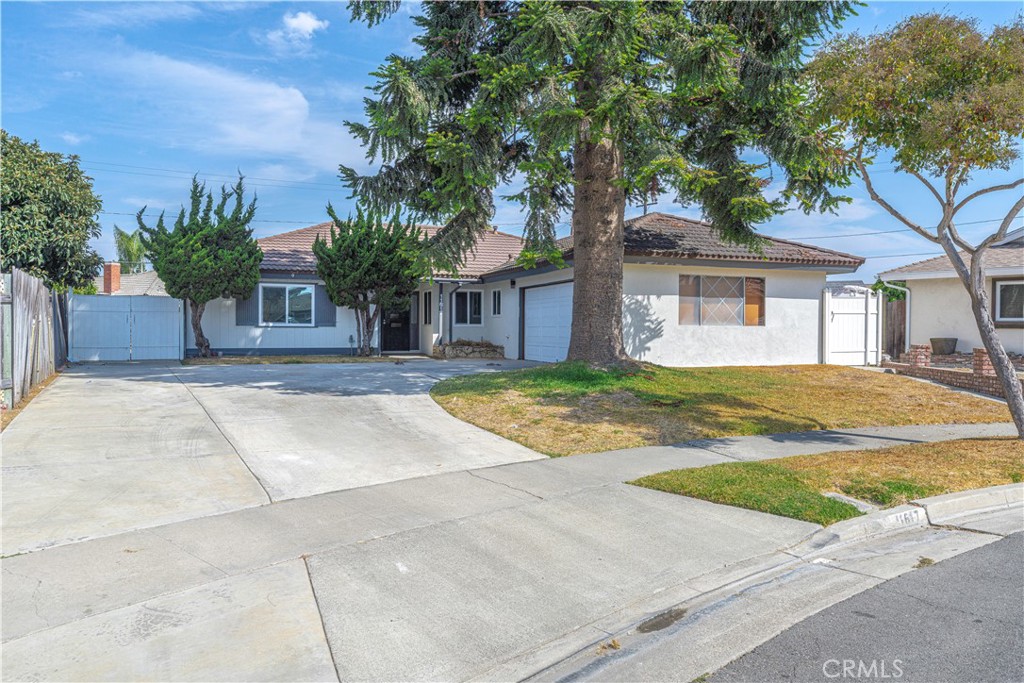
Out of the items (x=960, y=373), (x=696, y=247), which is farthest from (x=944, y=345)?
(x=696, y=247)

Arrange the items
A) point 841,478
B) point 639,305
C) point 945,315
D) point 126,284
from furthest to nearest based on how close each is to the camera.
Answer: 1. point 126,284
2. point 945,315
3. point 639,305
4. point 841,478

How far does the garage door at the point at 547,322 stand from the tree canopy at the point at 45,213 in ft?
39.2

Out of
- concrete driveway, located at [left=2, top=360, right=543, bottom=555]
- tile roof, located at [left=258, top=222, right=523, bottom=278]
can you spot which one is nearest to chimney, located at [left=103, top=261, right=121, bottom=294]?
tile roof, located at [left=258, top=222, right=523, bottom=278]

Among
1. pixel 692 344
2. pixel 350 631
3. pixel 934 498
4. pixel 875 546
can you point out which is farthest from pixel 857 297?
pixel 350 631

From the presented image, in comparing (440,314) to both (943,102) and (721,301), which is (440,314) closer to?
(721,301)

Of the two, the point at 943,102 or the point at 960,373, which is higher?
the point at 943,102

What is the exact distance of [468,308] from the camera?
2480 cm

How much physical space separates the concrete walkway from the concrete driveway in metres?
0.57

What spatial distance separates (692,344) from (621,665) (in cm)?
1511

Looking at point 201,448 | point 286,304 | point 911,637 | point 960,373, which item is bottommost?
point 911,637

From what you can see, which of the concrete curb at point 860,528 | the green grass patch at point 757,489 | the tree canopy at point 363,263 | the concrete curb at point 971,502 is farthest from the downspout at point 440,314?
the concrete curb at point 860,528

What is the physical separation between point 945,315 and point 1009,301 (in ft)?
7.19

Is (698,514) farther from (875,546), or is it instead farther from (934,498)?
(934,498)

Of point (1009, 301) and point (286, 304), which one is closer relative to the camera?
point (1009, 301)
